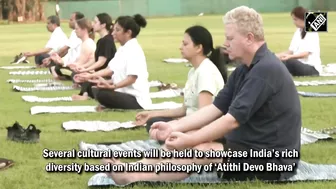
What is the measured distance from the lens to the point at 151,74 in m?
13.6

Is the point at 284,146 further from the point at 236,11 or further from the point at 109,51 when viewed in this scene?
the point at 109,51

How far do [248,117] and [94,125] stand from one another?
130 inches

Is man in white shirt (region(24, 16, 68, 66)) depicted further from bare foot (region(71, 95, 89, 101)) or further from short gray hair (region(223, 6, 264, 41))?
short gray hair (region(223, 6, 264, 41))

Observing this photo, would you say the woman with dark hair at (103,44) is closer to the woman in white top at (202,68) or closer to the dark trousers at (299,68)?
the dark trousers at (299,68)

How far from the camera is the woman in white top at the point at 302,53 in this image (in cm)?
1169

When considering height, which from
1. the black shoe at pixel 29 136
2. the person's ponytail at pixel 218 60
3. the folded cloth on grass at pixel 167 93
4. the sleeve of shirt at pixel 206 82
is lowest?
the folded cloth on grass at pixel 167 93

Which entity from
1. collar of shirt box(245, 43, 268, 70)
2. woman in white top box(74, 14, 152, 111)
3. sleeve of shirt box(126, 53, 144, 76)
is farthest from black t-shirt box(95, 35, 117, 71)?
collar of shirt box(245, 43, 268, 70)

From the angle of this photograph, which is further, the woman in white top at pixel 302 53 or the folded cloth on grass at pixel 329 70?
the folded cloth on grass at pixel 329 70

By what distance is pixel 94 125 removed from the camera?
24.0ft

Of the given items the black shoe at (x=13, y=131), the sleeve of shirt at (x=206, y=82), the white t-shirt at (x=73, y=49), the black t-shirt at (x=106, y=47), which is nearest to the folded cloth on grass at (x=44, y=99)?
the black t-shirt at (x=106, y=47)

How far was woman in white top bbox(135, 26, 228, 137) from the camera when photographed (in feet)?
17.7

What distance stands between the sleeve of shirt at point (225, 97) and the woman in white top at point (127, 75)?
11.5ft

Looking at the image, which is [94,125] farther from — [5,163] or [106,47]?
[106,47]

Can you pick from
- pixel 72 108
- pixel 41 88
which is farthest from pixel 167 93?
pixel 41 88
